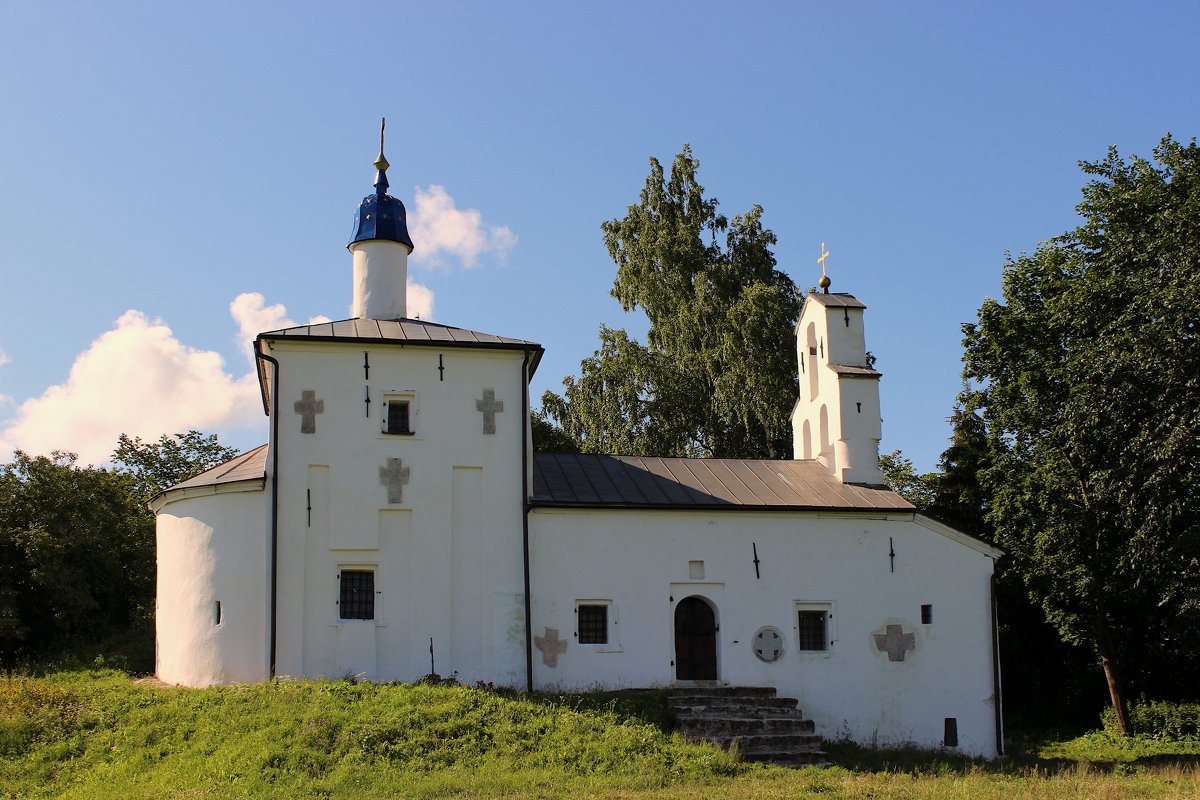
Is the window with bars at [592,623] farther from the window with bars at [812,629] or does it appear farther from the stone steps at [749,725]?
the window with bars at [812,629]

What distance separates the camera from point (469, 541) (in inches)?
736

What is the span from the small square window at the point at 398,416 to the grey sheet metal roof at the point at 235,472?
2.21 m

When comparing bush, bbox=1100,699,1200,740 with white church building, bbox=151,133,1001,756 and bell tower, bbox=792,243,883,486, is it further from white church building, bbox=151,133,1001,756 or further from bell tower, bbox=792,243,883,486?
bell tower, bbox=792,243,883,486

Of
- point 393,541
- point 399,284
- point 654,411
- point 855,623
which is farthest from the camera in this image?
point 654,411

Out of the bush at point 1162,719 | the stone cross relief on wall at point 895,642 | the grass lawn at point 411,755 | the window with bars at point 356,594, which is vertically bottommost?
the bush at point 1162,719

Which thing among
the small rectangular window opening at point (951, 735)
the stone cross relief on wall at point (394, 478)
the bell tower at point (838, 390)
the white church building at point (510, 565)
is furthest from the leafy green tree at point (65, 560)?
the small rectangular window opening at point (951, 735)

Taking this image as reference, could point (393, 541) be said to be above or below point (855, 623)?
above

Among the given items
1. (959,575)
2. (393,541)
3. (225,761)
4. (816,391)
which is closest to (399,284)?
(393,541)

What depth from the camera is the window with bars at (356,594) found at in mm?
18172

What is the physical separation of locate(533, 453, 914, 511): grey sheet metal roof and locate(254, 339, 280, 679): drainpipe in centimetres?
427

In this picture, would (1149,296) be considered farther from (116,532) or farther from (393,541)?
(116,532)

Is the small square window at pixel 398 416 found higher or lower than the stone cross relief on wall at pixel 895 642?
higher

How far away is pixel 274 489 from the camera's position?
59.5 feet

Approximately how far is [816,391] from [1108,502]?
6.81 m
